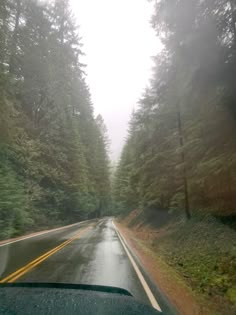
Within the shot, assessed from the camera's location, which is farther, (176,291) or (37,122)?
(37,122)

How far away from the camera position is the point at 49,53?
31031 mm

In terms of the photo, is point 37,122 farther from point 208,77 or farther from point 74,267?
point 74,267

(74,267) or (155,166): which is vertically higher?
(155,166)

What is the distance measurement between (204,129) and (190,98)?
161 cm

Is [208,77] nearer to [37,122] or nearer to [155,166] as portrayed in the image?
[155,166]

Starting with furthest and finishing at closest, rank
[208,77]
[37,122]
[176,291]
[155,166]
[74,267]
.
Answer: [37,122] → [155,166] → [208,77] → [74,267] → [176,291]

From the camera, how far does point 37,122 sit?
104 ft

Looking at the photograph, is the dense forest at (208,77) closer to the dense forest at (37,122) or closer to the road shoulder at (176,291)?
the road shoulder at (176,291)

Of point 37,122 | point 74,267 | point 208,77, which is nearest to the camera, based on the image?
point 74,267

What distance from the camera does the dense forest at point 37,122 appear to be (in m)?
18.9

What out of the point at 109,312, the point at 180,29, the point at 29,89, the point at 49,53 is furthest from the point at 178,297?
the point at 49,53

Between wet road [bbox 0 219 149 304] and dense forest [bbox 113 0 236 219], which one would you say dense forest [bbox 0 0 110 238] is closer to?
wet road [bbox 0 219 149 304]

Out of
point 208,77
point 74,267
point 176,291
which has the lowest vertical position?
point 176,291

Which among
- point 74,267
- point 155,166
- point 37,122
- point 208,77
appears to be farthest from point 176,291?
point 37,122
